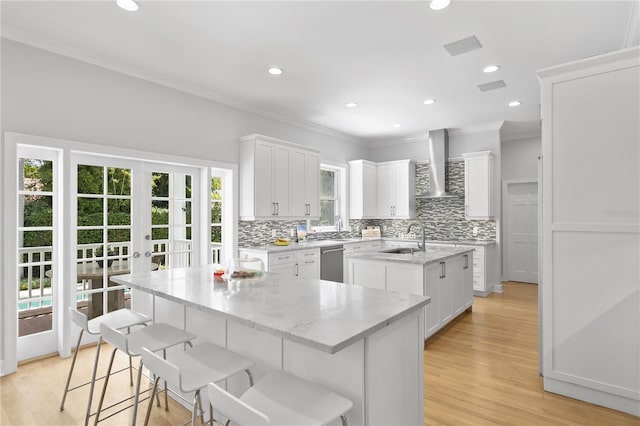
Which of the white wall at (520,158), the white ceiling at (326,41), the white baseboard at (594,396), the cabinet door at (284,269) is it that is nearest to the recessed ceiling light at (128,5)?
the white ceiling at (326,41)

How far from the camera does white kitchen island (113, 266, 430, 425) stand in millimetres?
1480

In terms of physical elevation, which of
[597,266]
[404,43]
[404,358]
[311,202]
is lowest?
[404,358]

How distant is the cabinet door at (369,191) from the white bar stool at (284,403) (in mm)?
5527

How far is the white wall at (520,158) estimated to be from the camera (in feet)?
22.4

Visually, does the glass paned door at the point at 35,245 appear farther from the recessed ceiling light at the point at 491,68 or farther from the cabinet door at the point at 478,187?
the cabinet door at the point at 478,187

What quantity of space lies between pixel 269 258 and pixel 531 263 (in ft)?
17.8

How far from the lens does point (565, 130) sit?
8.46 feet

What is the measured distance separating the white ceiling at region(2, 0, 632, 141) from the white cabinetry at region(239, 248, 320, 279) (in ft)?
7.00

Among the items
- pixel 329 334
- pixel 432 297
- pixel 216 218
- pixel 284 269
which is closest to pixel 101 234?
pixel 216 218

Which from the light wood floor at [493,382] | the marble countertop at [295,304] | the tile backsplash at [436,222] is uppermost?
the tile backsplash at [436,222]

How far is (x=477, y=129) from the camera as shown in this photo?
6.30 meters

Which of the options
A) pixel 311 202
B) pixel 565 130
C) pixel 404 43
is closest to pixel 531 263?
pixel 311 202

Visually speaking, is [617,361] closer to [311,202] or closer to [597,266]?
[597,266]

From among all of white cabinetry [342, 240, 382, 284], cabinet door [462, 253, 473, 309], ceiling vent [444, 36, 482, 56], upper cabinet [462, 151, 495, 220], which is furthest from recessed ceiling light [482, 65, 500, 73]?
white cabinetry [342, 240, 382, 284]
